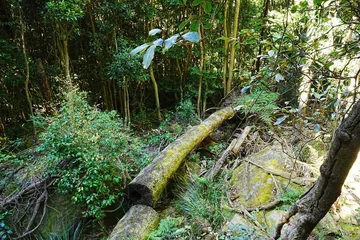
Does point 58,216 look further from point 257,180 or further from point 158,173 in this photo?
point 257,180

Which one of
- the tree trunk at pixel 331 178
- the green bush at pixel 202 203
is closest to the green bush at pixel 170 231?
the green bush at pixel 202 203

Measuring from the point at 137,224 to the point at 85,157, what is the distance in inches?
39.5

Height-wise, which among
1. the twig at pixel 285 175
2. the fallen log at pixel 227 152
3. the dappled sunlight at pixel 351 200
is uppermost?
the dappled sunlight at pixel 351 200

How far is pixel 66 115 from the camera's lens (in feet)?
9.65

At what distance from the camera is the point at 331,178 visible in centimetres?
82

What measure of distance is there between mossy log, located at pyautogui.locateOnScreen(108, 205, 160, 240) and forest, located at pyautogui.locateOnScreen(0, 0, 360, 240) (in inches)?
0.6

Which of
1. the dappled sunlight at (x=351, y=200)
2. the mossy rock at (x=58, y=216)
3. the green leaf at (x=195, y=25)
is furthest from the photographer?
the mossy rock at (x=58, y=216)

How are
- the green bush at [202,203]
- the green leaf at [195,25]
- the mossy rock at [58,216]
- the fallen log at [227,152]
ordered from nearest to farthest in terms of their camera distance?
the green leaf at [195,25]
the green bush at [202,203]
the mossy rock at [58,216]
the fallen log at [227,152]

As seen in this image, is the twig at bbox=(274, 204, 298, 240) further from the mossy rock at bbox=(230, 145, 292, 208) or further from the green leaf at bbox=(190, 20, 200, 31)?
the mossy rock at bbox=(230, 145, 292, 208)

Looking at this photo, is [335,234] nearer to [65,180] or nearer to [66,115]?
[65,180]

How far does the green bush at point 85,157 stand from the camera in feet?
8.78

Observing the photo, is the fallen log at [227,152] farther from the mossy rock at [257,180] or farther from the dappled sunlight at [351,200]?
the dappled sunlight at [351,200]

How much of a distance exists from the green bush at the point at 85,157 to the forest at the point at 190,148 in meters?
0.02

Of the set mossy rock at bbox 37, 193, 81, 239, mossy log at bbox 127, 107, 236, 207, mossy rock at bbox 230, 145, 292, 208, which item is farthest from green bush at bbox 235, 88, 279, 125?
mossy rock at bbox 37, 193, 81, 239
